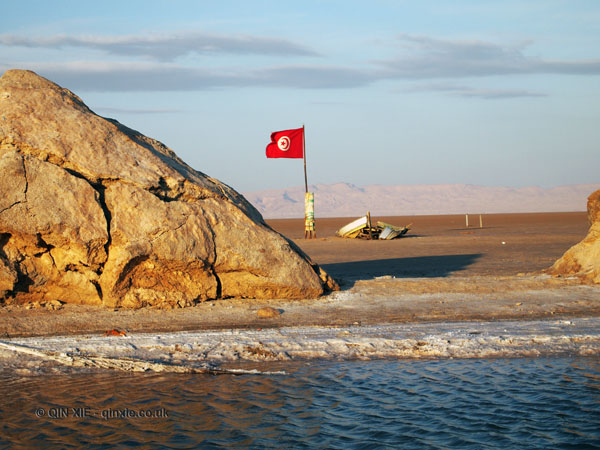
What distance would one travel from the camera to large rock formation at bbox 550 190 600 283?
13023 millimetres

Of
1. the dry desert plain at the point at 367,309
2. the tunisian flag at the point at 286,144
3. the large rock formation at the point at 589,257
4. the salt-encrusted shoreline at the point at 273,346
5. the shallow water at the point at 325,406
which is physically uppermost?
the tunisian flag at the point at 286,144

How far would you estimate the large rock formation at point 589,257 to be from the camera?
13023 millimetres

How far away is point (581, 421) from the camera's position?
670cm

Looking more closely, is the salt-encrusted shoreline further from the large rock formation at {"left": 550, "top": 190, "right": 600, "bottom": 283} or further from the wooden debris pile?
the wooden debris pile

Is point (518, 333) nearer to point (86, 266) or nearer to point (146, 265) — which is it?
point (146, 265)

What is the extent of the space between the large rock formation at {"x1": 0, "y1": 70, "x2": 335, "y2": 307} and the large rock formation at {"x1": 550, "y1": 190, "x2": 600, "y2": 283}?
5502 mm

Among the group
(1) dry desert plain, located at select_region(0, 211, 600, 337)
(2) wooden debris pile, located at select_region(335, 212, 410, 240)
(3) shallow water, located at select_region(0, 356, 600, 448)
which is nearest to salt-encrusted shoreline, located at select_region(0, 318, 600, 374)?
(3) shallow water, located at select_region(0, 356, 600, 448)

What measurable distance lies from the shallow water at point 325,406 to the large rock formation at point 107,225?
265 cm

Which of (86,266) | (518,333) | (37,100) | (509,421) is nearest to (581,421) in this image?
(509,421)

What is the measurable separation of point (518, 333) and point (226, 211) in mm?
5080

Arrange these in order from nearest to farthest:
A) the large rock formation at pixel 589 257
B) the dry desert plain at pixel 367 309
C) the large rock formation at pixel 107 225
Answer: the dry desert plain at pixel 367 309
the large rock formation at pixel 107 225
the large rock formation at pixel 589 257

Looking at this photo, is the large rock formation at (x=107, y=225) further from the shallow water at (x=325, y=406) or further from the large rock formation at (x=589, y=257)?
the large rock formation at (x=589, y=257)

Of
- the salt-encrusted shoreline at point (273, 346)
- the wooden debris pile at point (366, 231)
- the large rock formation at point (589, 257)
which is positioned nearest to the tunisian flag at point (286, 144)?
the wooden debris pile at point (366, 231)

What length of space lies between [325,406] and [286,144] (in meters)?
23.9
